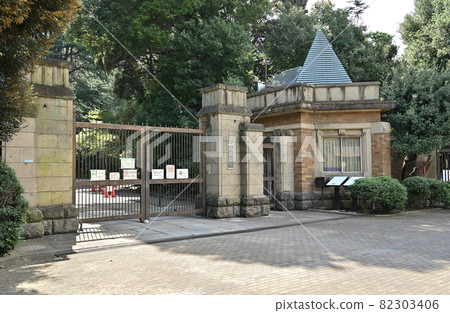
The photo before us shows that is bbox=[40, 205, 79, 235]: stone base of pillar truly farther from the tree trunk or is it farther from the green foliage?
the green foliage

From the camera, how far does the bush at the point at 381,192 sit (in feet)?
42.3

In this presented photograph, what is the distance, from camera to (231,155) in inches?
497

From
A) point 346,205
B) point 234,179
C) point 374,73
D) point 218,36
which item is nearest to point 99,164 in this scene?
point 234,179

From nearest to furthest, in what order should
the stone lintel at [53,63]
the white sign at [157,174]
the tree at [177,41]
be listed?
the stone lintel at [53,63] < the white sign at [157,174] < the tree at [177,41]

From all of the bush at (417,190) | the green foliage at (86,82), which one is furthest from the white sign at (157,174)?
the green foliage at (86,82)

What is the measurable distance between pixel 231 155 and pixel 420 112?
9.44 metres

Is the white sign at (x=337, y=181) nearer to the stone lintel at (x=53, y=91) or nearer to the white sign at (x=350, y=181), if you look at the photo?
the white sign at (x=350, y=181)

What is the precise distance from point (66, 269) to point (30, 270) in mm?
593

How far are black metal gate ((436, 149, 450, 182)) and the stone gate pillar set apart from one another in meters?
11.0

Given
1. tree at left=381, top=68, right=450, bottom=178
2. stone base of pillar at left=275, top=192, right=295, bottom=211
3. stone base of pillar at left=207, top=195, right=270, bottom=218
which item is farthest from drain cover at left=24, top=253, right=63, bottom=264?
tree at left=381, top=68, right=450, bottom=178

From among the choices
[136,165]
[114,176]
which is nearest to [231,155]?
[136,165]

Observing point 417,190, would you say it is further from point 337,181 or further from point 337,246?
point 337,246

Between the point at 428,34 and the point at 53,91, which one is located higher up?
the point at 428,34

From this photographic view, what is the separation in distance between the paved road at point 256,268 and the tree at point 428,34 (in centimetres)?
1715
